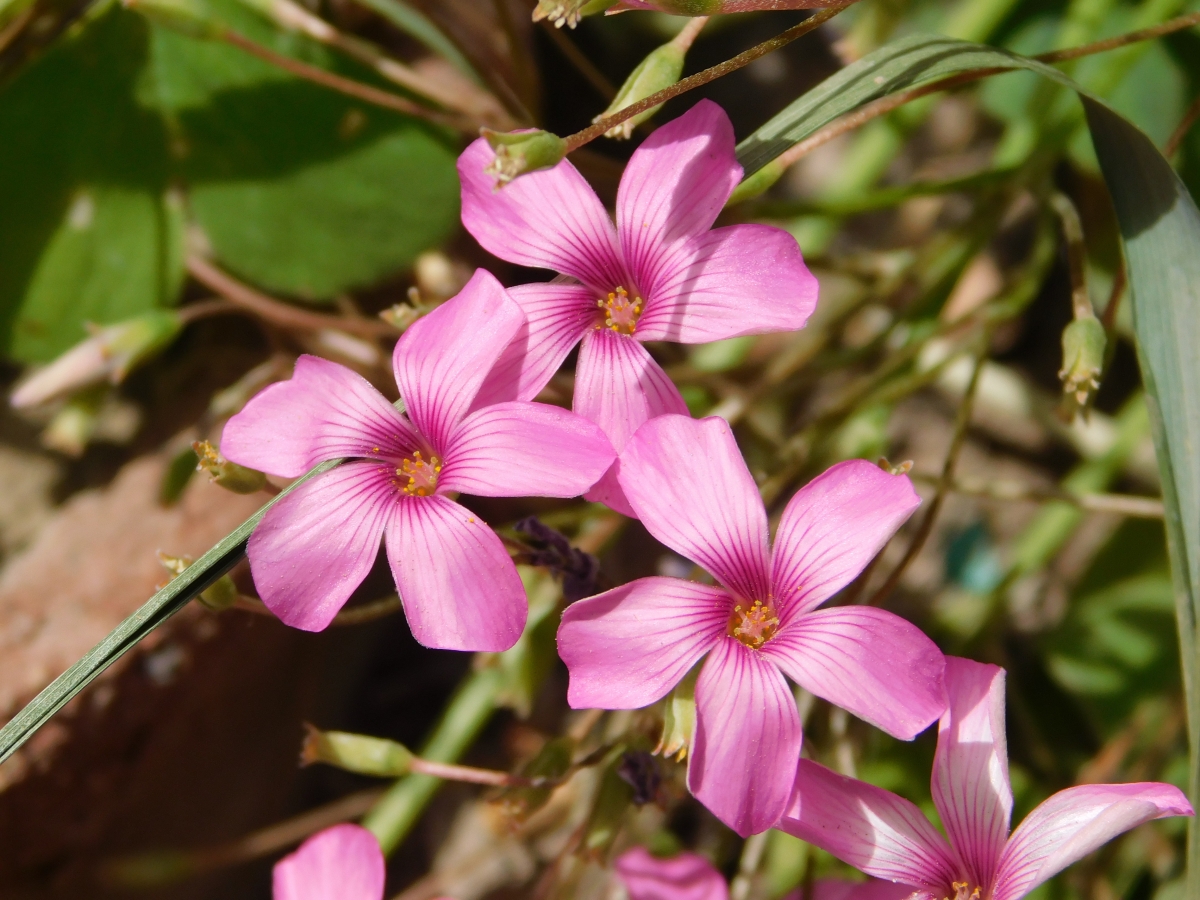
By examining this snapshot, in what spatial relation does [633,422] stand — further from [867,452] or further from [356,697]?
[356,697]

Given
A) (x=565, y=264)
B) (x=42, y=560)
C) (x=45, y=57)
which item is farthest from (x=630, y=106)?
(x=42, y=560)

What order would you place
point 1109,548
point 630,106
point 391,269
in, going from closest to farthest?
point 630,106, point 391,269, point 1109,548

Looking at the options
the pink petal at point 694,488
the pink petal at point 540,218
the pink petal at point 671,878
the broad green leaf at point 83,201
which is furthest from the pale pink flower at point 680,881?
the broad green leaf at point 83,201

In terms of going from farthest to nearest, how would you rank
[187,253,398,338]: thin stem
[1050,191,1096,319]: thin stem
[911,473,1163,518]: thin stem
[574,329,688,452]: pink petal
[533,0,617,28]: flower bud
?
[187,253,398,338]: thin stem → [911,473,1163,518]: thin stem → [1050,191,1096,319]: thin stem → [574,329,688,452]: pink petal → [533,0,617,28]: flower bud

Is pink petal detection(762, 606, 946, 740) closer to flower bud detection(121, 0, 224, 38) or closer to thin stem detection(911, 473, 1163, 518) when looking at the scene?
thin stem detection(911, 473, 1163, 518)

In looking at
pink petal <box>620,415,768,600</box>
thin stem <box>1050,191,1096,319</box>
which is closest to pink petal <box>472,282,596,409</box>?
pink petal <box>620,415,768,600</box>

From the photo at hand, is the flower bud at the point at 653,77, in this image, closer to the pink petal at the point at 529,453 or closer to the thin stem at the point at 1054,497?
the pink petal at the point at 529,453

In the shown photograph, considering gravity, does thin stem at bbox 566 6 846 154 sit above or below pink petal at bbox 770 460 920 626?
above
